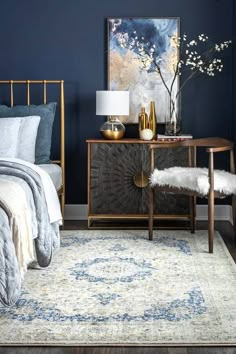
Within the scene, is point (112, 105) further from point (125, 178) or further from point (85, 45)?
point (85, 45)

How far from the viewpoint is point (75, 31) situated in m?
6.04

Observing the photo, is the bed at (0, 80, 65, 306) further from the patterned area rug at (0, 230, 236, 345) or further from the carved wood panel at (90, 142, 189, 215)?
the carved wood panel at (90, 142, 189, 215)

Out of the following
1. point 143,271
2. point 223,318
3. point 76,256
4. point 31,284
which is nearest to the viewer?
point 223,318

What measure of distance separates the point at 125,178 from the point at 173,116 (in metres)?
0.72

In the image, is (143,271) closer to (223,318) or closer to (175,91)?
(223,318)

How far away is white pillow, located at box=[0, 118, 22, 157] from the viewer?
17.0 ft

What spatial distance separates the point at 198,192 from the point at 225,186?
0.63 ft

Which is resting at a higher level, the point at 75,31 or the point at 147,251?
the point at 75,31

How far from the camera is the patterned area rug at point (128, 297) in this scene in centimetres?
312

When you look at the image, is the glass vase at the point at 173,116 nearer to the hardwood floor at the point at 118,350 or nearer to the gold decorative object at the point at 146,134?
the gold decorative object at the point at 146,134

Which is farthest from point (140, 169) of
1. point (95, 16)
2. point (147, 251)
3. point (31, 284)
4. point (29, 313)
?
point (29, 313)

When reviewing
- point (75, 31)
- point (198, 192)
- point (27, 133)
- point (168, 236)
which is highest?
point (75, 31)

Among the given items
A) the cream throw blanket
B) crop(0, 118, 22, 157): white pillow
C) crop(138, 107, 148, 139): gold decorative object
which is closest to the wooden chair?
crop(138, 107, 148, 139): gold decorative object

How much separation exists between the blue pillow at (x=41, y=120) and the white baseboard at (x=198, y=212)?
72 centimetres
